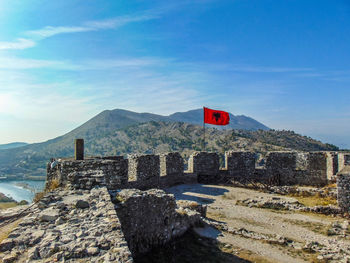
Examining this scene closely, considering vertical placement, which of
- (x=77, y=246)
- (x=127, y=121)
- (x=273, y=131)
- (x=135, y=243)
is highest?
(x=127, y=121)

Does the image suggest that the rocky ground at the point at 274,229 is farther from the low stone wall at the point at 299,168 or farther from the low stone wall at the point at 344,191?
the low stone wall at the point at 299,168

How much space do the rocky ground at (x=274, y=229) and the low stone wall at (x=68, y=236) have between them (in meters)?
5.59

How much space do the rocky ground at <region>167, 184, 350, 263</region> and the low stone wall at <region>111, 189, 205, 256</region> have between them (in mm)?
1886

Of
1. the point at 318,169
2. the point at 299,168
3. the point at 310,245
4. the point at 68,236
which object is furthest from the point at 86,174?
the point at 318,169

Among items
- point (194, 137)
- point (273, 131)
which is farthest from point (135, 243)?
point (194, 137)

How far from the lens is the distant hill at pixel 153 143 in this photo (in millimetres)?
53806

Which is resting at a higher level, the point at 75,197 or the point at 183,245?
the point at 75,197

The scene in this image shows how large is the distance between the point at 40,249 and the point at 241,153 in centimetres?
1757

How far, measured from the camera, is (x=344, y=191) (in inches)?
503

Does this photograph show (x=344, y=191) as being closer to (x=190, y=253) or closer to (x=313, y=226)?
(x=313, y=226)

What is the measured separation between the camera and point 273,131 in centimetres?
6556

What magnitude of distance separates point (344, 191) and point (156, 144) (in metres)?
72.3

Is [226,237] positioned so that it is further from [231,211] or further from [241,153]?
[241,153]

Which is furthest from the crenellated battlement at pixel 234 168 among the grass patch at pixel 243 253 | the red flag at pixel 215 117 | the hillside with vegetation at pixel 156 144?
the hillside with vegetation at pixel 156 144
